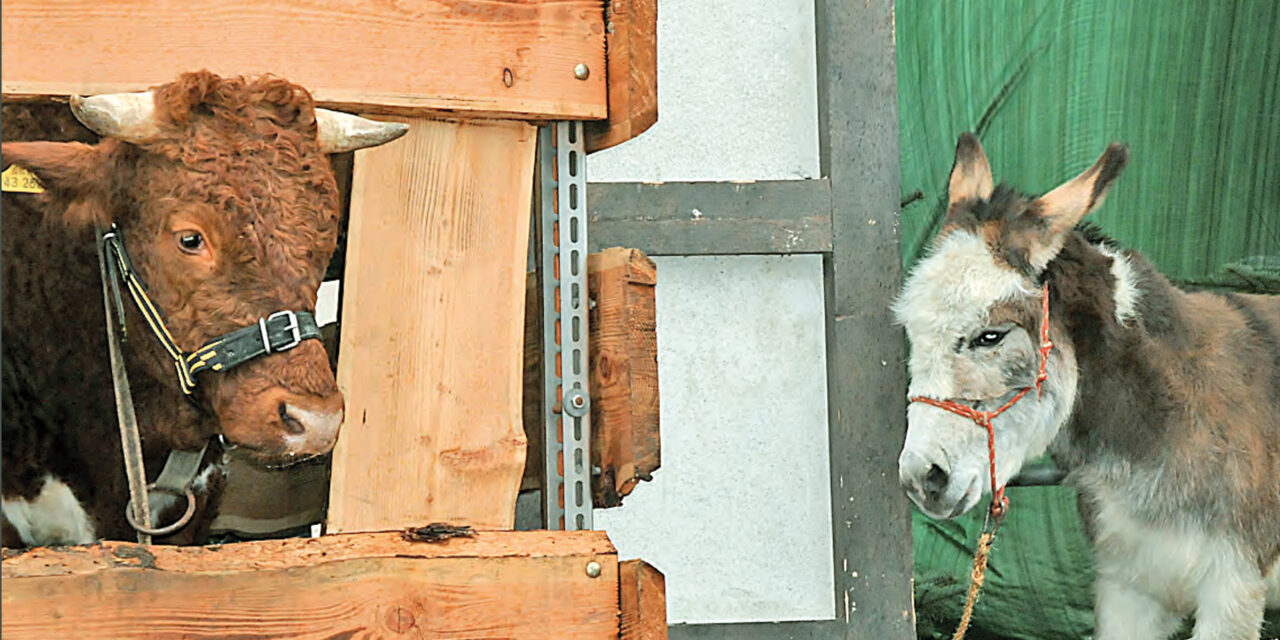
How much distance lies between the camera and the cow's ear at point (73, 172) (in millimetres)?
2533

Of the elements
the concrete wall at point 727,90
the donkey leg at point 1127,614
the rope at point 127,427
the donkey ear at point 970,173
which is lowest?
the donkey leg at point 1127,614

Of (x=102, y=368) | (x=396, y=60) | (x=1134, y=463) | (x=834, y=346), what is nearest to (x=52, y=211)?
(x=102, y=368)

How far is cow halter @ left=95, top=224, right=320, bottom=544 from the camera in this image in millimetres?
2404

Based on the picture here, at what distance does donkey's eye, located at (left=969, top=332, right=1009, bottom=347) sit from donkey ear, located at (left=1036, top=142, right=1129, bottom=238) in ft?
1.22

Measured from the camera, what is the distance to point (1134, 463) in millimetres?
4371

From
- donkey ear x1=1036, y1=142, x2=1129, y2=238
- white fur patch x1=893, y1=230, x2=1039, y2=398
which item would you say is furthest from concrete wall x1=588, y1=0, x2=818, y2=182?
donkey ear x1=1036, y1=142, x2=1129, y2=238

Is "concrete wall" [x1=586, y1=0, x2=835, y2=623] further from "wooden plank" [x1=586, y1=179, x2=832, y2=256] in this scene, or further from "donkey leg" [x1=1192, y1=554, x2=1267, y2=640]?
"donkey leg" [x1=1192, y1=554, x2=1267, y2=640]

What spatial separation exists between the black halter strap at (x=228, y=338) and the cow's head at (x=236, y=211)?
18 mm

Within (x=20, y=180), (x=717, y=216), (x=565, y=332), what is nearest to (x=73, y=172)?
(x=20, y=180)

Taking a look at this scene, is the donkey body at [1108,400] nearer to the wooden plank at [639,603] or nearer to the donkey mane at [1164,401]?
the donkey mane at [1164,401]

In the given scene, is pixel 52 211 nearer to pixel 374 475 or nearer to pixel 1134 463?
pixel 374 475

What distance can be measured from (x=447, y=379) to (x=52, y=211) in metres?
0.88

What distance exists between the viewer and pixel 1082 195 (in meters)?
4.24

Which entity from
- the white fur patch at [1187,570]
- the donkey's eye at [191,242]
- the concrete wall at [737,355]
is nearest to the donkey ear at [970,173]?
the concrete wall at [737,355]
